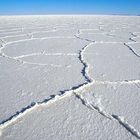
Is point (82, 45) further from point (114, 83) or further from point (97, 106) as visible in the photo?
point (97, 106)

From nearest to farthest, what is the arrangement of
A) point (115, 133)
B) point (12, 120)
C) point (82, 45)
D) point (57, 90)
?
point (115, 133) < point (12, 120) < point (57, 90) < point (82, 45)

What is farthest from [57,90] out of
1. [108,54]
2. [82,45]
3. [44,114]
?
Answer: [82,45]

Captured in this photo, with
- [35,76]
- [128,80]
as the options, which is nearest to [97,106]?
[128,80]

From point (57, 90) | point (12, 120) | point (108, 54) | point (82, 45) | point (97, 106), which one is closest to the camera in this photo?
point (12, 120)

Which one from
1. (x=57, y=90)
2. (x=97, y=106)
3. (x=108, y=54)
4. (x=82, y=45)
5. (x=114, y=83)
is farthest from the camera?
(x=82, y=45)

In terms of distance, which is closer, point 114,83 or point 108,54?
point 114,83

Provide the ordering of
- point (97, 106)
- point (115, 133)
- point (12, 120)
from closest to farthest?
point (115, 133) → point (12, 120) → point (97, 106)

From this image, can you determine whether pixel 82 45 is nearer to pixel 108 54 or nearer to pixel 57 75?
pixel 108 54

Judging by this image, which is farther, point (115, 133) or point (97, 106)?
point (97, 106)

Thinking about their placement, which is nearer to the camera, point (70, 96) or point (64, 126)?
point (64, 126)
